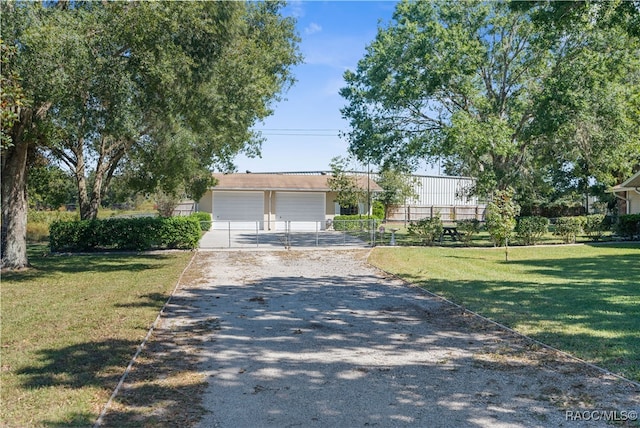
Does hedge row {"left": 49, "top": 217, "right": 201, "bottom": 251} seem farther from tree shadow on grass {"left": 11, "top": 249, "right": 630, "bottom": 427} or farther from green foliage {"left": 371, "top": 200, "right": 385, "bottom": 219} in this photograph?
green foliage {"left": 371, "top": 200, "right": 385, "bottom": 219}

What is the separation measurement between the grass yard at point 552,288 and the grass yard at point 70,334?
17.7 feet

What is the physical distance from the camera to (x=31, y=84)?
9234mm

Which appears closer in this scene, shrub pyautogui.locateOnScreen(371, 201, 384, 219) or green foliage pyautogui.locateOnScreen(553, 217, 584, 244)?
green foliage pyautogui.locateOnScreen(553, 217, 584, 244)

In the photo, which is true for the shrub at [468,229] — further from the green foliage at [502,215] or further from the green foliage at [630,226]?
the green foliage at [630,226]

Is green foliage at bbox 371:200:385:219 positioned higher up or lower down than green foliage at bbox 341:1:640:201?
lower down

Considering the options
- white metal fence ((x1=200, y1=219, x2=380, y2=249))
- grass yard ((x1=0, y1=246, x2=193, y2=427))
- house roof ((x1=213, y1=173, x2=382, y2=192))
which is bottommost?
grass yard ((x1=0, y1=246, x2=193, y2=427))

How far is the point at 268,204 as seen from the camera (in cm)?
3053

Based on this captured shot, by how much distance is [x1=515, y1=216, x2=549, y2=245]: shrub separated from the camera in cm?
2052

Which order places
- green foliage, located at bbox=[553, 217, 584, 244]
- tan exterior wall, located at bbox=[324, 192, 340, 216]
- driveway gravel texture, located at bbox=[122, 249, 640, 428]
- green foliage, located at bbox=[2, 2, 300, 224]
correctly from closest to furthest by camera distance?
driveway gravel texture, located at bbox=[122, 249, 640, 428], green foliage, located at bbox=[2, 2, 300, 224], green foliage, located at bbox=[553, 217, 584, 244], tan exterior wall, located at bbox=[324, 192, 340, 216]

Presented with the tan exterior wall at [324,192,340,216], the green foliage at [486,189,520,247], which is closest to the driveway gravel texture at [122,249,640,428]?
the green foliage at [486,189,520,247]

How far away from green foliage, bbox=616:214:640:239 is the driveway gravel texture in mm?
18183

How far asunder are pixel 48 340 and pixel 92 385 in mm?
2126

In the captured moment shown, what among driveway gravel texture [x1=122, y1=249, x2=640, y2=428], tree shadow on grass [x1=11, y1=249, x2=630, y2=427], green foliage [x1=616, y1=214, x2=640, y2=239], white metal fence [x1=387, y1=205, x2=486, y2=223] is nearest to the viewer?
driveway gravel texture [x1=122, y1=249, x2=640, y2=428]

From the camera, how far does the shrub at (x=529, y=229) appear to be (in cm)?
2052
